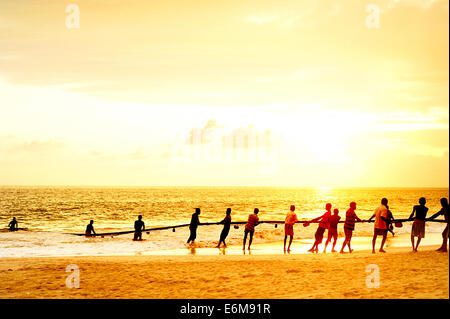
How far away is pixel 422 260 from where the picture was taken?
13609 mm

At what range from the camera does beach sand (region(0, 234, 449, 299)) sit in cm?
1025

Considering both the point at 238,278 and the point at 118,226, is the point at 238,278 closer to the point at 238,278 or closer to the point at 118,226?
the point at 238,278

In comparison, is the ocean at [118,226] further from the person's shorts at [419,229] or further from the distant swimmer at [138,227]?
the person's shorts at [419,229]

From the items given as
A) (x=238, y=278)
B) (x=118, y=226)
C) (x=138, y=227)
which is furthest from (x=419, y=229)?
(x=118, y=226)

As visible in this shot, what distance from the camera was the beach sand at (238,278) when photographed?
1025 cm

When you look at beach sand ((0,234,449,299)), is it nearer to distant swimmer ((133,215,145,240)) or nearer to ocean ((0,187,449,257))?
ocean ((0,187,449,257))

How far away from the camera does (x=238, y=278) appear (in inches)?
476

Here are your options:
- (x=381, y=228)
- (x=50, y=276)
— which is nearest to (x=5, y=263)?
(x=50, y=276)

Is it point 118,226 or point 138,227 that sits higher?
point 138,227

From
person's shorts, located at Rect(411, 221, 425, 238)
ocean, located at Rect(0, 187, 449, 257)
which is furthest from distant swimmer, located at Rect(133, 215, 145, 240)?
person's shorts, located at Rect(411, 221, 425, 238)

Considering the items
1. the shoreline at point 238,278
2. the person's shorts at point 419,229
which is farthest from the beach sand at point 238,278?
the person's shorts at point 419,229
